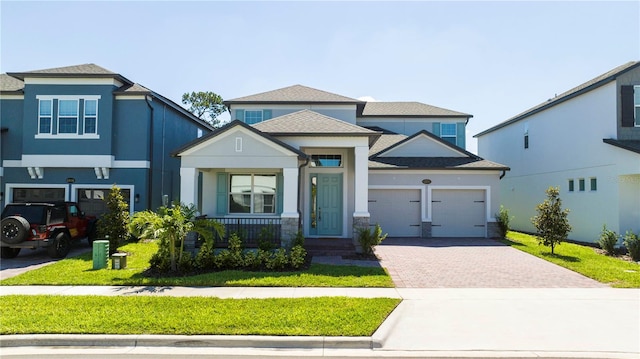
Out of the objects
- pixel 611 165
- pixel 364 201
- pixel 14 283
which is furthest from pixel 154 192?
pixel 611 165

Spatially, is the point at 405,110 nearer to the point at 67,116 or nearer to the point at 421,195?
the point at 421,195

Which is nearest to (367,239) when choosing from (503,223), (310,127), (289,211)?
(289,211)

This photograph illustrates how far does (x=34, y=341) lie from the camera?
5.71m

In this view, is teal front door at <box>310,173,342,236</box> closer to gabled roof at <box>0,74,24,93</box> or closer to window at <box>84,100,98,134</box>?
window at <box>84,100,98,134</box>

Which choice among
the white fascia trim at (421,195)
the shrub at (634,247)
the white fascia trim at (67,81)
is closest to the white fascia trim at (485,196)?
the white fascia trim at (421,195)

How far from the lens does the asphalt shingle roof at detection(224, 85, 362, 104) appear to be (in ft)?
65.2

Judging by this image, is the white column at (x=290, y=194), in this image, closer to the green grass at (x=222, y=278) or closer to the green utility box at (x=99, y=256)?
the green grass at (x=222, y=278)

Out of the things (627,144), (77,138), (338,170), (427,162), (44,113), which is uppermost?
(44,113)

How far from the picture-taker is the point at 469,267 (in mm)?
10984

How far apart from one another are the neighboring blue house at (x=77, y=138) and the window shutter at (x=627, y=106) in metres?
18.5

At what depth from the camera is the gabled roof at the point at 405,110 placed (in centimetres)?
2294

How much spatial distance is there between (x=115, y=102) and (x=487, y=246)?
16206 millimetres

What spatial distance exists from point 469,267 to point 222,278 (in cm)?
683

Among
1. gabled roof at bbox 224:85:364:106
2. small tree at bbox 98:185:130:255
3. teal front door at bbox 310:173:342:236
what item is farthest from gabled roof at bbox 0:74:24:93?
teal front door at bbox 310:173:342:236
